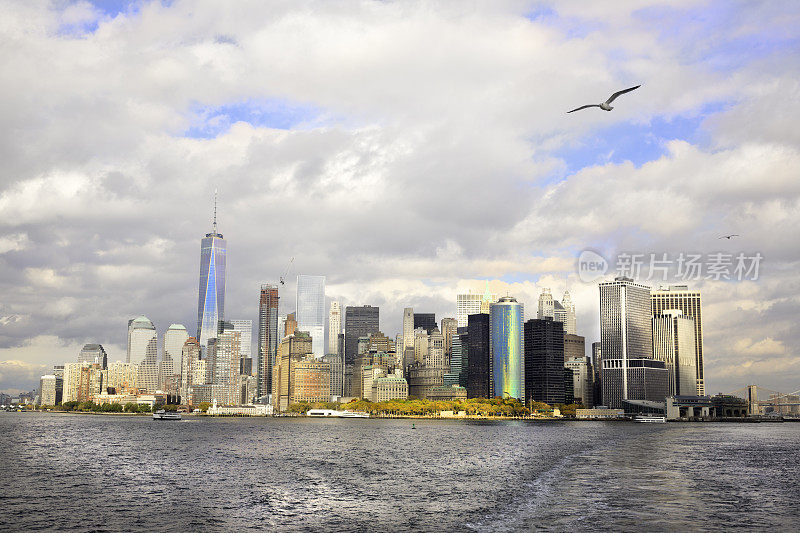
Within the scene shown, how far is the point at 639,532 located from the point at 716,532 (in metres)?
6.40

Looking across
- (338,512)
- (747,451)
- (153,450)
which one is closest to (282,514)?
(338,512)

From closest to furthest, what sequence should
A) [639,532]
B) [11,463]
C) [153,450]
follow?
[639,532] → [11,463] → [153,450]

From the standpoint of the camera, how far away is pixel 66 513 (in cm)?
6788

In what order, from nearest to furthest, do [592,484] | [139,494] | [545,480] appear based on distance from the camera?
[139,494] → [592,484] → [545,480]

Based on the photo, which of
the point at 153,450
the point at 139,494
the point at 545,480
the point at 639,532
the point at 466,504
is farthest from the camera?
the point at 153,450

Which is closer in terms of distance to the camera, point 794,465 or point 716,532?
point 716,532

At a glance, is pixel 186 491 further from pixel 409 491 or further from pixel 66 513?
pixel 409 491

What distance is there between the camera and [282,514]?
67688 millimetres

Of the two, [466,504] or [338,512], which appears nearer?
[338,512]

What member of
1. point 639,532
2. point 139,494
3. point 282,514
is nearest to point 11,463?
point 139,494

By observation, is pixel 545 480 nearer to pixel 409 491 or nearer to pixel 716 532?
pixel 409 491

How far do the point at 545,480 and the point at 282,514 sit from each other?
38.3 metres

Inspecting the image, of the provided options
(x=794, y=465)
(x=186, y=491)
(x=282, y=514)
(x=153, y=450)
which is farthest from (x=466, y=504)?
(x=153, y=450)

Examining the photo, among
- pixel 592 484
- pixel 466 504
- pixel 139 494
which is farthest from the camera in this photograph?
pixel 592 484
